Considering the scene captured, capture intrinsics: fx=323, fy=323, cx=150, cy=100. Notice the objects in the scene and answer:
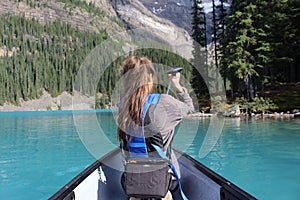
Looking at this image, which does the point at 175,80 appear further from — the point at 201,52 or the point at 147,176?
the point at 201,52

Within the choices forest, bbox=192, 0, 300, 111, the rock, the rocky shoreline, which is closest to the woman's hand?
forest, bbox=192, 0, 300, 111

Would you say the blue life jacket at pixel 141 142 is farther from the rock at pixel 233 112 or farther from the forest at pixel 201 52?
the rock at pixel 233 112

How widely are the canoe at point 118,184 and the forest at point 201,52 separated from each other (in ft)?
3.58

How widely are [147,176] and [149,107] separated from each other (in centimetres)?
63

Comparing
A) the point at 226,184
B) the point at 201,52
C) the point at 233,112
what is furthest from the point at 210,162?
the point at 201,52

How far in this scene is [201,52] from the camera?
1763 inches

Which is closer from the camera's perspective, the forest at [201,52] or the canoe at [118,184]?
the canoe at [118,184]

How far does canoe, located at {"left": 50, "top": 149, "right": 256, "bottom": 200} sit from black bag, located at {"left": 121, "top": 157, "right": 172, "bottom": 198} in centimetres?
64

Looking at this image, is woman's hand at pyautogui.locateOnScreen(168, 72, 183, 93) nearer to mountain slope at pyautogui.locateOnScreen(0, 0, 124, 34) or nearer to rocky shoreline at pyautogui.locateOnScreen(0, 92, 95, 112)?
rocky shoreline at pyautogui.locateOnScreen(0, 92, 95, 112)

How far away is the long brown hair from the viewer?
Answer: 9.27 feet

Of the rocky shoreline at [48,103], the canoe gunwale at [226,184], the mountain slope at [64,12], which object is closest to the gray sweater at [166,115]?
the canoe gunwale at [226,184]

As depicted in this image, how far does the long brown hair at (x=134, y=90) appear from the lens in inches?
111

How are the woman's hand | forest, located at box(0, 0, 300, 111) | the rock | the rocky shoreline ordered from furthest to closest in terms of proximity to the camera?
the rocky shoreline
the rock
forest, located at box(0, 0, 300, 111)
the woman's hand

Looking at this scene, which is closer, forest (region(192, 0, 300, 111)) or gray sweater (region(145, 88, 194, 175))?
gray sweater (region(145, 88, 194, 175))
